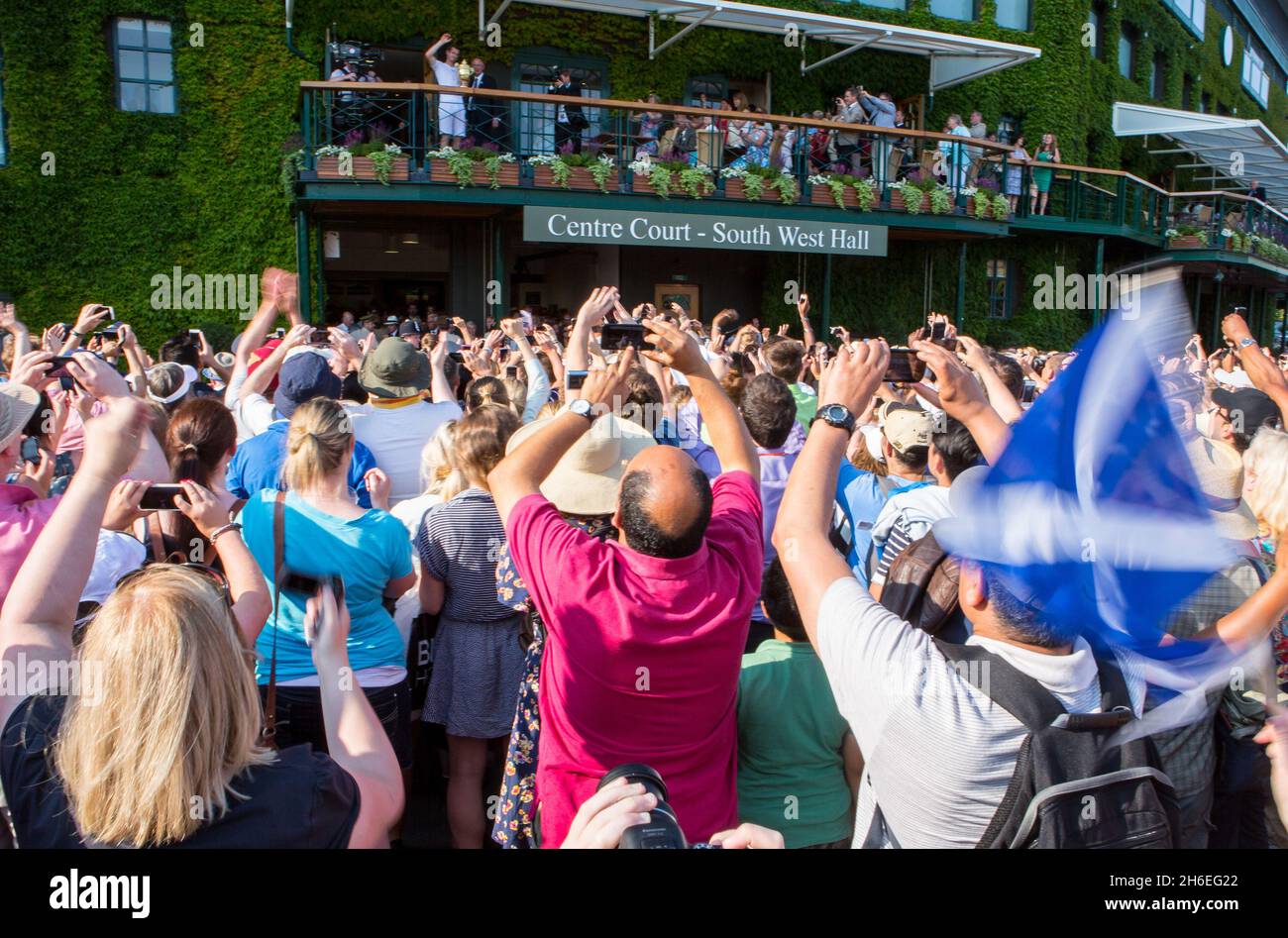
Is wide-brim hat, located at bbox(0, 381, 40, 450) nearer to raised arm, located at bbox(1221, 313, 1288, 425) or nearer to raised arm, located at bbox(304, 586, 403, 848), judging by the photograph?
raised arm, located at bbox(304, 586, 403, 848)

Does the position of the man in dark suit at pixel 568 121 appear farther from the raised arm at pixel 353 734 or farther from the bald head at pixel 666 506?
the raised arm at pixel 353 734

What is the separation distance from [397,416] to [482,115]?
1249 cm

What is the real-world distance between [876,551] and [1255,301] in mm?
37032

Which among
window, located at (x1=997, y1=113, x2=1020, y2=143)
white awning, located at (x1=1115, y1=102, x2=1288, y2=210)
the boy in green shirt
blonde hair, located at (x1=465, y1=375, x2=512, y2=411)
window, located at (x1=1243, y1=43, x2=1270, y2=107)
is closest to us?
the boy in green shirt

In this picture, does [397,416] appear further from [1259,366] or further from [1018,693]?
[1259,366]

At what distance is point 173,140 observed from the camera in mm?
14312

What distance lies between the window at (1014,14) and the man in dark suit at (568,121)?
10830 millimetres

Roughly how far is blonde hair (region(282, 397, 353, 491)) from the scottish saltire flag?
2.13 metres

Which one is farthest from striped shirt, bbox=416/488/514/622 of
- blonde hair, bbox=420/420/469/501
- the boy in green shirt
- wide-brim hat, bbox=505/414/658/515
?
the boy in green shirt

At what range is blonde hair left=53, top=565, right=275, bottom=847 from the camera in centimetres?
158

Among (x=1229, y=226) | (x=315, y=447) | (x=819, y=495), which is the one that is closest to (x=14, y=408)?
(x=315, y=447)

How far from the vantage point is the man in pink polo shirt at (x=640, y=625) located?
223cm
